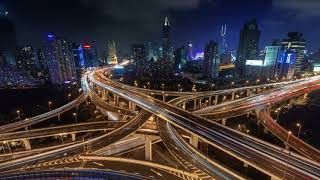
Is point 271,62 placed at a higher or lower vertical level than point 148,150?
higher

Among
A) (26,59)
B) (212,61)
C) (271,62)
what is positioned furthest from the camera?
(26,59)

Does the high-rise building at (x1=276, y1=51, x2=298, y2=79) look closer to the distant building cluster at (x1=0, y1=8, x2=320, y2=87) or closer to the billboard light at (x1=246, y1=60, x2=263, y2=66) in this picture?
the distant building cluster at (x1=0, y1=8, x2=320, y2=87)

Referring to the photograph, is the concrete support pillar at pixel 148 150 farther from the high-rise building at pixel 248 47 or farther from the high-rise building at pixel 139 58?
the high-rise building at pixel 248 47

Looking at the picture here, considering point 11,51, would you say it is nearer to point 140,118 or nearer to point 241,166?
point 140,118

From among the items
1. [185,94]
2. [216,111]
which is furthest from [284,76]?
[216,111]

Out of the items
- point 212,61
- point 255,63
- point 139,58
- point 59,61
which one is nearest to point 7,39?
point 59,61

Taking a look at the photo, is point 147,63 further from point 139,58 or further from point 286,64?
point 286,64

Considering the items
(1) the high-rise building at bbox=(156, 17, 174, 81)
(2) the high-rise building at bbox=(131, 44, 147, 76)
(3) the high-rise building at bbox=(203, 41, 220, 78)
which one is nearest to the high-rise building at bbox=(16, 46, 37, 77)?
(2) the high-rise building at bbox=(131, 44, 147, 76)
